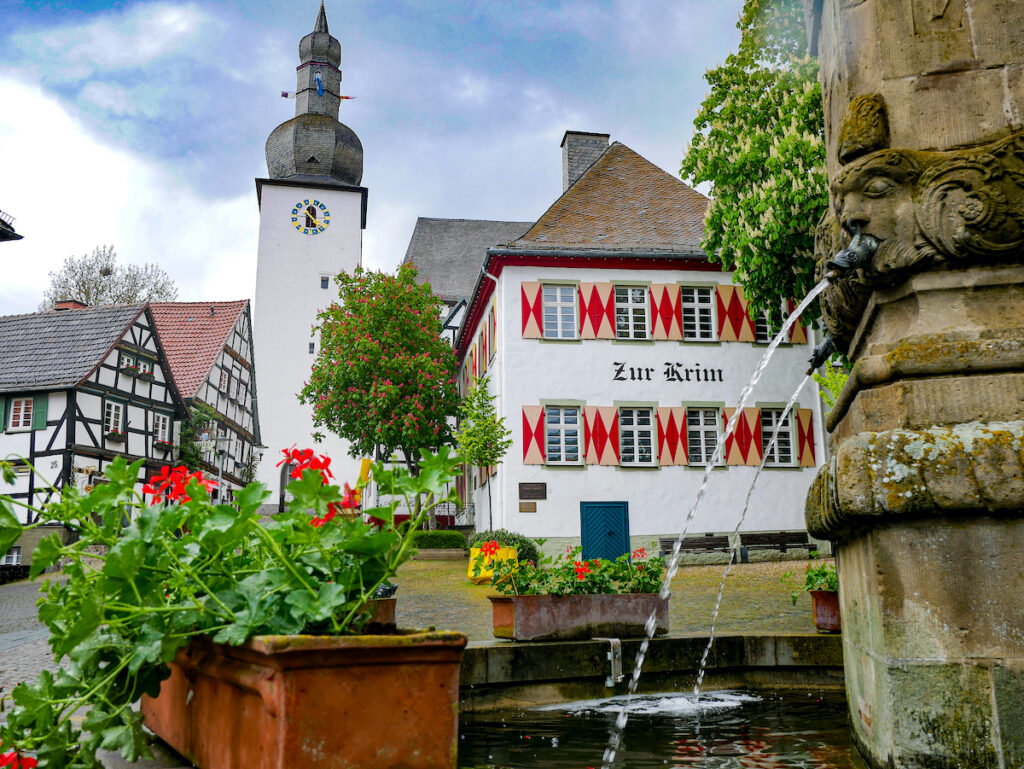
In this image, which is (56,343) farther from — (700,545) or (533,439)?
(700,545)

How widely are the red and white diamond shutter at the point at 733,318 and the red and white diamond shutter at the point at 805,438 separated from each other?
1.96 metres

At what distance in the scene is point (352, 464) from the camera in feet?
128

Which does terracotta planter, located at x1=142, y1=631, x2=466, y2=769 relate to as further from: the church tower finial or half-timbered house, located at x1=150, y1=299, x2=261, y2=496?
the church tower finial

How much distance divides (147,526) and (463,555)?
63.2 feet

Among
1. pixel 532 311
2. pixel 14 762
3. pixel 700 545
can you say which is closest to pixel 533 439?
pixel 532 311

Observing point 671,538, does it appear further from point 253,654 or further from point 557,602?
point 253,654

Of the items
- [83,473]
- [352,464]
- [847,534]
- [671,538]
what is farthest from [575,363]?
[352,464]

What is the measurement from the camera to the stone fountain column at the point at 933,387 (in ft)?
8.20

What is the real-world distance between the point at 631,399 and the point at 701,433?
170 centimetres

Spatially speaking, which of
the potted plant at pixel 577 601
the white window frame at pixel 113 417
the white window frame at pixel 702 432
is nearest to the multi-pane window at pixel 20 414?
the white window frame at pixel 113 417

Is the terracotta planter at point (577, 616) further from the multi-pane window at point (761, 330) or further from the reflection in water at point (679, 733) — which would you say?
the multi-pane window at point (761, 330)

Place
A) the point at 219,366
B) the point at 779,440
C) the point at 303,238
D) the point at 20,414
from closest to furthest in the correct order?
the point at 779,440
the point at 20,414
the point at 219,366
the point at 303,238

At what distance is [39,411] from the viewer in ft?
82.5

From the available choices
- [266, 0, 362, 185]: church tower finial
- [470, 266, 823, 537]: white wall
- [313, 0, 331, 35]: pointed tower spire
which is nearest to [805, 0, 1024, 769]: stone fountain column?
[470, 266, 823, 537]: white wall
